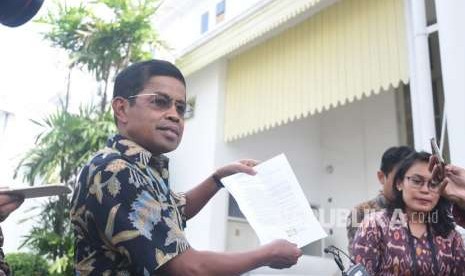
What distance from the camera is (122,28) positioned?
17.3ft

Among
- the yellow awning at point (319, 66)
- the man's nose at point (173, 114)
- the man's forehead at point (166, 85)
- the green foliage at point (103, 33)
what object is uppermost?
the green foliage at point (103, 33)

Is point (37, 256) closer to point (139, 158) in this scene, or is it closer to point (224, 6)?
point (224, 6)

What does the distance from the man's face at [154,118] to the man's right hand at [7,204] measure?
0.32m

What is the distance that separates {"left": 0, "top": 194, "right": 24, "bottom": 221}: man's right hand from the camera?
1.07 metres

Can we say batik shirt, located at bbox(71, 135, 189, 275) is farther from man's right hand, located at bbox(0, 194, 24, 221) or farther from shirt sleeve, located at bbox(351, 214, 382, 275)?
shirt sleeve, located at bbox(351, 214, 382, 275)

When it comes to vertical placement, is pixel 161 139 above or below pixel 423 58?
below

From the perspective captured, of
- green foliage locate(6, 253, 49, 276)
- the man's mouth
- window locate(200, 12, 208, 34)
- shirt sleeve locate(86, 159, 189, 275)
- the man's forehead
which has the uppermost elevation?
window locate(200, 12, 208, 34)

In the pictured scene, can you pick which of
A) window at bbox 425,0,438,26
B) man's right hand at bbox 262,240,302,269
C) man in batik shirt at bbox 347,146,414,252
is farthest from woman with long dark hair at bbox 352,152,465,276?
window at bbox 425,0,438,26

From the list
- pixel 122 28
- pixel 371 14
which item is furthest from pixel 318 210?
pixel 122 28

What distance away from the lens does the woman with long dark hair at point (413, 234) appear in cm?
149

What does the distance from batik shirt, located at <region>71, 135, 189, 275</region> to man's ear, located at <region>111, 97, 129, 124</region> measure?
0.15m

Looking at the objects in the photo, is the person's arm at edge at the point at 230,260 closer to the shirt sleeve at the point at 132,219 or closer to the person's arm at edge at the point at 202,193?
the shirt sleeve at the point at 132,219

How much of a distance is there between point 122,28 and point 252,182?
14.8 feet

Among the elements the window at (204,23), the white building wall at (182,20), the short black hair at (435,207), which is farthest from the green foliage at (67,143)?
the short black hair at (435,207)
